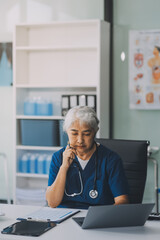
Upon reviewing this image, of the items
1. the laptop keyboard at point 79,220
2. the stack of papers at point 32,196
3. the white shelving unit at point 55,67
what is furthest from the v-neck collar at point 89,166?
the stack of papers at point 32,196

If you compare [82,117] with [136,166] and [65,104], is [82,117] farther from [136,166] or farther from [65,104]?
[65,104]

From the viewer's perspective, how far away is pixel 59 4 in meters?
4.37

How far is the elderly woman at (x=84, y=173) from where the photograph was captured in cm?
234

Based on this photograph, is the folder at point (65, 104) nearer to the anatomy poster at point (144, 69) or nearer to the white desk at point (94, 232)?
the anatomy poster at point (144, 69)

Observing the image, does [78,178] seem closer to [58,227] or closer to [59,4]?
[58,227]

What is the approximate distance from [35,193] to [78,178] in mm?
1976

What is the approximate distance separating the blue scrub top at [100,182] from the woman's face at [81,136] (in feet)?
0.25

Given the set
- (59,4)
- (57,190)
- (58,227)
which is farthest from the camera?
(59,4)

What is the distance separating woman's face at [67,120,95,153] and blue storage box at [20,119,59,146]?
5.80 feet

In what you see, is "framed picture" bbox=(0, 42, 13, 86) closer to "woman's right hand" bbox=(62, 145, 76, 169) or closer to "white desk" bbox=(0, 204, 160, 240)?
"woman's right hand" bbox=(62, 145, 76, 169)

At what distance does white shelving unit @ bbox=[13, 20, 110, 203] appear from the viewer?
13.3 feet

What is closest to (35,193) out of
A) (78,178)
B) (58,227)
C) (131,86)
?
(131,86)

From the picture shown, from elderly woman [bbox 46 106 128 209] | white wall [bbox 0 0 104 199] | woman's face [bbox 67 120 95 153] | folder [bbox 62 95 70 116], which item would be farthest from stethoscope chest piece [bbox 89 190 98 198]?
white wall [bbox 0 0 104 199]

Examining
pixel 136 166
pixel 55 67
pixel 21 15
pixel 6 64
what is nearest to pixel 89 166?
pixel 136 166
